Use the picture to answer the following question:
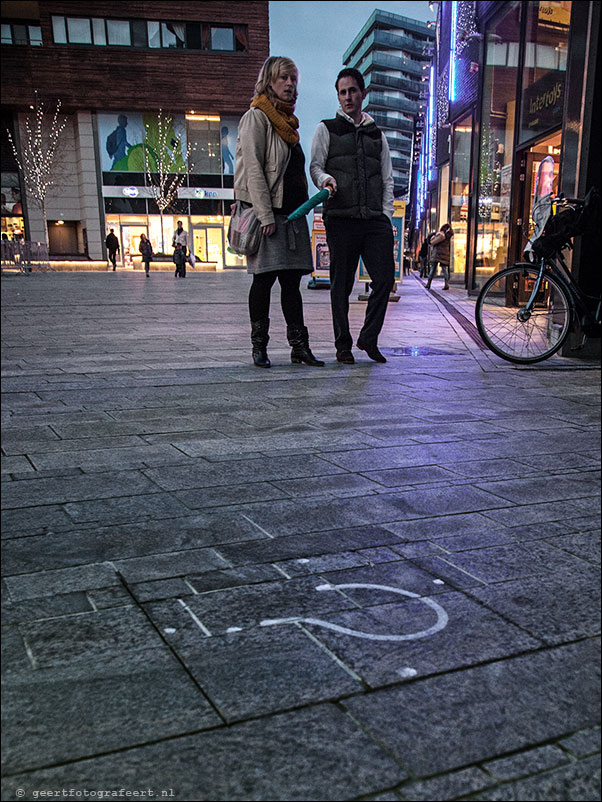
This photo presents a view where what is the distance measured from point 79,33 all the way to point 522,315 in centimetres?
3679

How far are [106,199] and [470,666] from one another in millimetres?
43381

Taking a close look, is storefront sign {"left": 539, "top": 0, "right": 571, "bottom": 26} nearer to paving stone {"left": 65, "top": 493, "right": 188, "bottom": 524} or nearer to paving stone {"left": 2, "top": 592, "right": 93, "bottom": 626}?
paving stone {"left": 65, "top": 493, "right": 188, "bottom": 524}

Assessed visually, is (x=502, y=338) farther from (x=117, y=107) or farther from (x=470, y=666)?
(x=117, y=107)

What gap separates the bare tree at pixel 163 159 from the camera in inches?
1607

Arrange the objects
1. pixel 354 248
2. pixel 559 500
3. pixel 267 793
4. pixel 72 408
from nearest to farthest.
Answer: pixel 267 793, pixel 559 500, pixel 72 408, pixel 354 248

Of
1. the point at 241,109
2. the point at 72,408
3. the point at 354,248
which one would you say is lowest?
the point at 72,408

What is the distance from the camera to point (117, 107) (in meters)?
39.9

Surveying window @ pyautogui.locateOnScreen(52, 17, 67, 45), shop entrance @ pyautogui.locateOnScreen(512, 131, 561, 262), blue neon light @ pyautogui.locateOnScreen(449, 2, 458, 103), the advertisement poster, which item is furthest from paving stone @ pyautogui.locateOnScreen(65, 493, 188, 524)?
the advertisement poster

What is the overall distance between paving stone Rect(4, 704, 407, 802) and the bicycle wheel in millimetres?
4276

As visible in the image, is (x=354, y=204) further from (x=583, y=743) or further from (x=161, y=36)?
(x=161, y=36)

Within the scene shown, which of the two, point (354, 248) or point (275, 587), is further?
point (354, 248)

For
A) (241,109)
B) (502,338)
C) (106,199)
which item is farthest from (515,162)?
(106,199)

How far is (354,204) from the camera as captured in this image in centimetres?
495

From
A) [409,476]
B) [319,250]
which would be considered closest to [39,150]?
[319,250]
